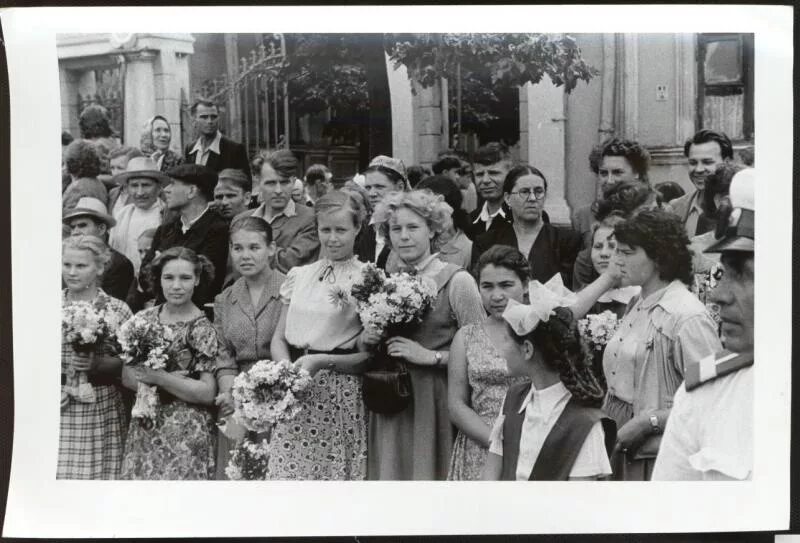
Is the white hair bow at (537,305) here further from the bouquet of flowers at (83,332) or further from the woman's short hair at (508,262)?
the bouquet of flowers at (83,332)

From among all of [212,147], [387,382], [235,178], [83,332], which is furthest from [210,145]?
[387,382]

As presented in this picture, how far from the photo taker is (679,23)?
12.2 feet

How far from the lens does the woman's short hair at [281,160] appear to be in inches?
148

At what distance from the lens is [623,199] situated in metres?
3.74

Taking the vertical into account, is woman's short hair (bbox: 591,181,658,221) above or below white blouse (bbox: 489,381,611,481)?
above

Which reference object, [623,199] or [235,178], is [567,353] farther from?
[235,178]

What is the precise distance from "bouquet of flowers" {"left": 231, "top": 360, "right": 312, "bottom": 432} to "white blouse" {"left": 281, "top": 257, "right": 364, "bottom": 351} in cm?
11

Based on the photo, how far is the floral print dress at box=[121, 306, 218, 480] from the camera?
148 inches

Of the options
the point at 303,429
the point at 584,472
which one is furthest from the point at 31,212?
the point at 584,472

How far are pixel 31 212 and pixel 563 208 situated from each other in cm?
186

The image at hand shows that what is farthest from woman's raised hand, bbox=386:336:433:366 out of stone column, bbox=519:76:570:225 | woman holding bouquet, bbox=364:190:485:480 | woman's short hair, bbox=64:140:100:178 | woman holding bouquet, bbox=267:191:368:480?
woman's short hair, bbox=64:140:100:178

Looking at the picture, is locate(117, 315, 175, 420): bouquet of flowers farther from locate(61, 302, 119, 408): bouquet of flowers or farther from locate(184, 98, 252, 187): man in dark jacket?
locate(184, 98, 252, 187): man in dark jacket

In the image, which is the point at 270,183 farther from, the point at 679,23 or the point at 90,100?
the point at 679,23

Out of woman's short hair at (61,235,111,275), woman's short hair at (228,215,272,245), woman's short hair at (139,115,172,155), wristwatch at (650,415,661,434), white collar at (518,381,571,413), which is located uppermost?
woman's short hair at (139,115,172,155)
